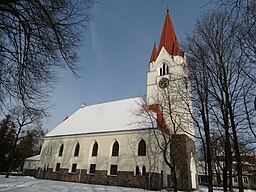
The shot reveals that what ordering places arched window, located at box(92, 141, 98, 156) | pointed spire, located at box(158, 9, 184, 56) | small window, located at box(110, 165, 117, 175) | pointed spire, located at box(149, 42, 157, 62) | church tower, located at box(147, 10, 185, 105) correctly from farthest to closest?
pointed spire, located at box(149, 42, 157, 62), pointed spire, located at box(158, 9, 184, 56), church tower, located at box(147, 10, 185, 105), arched window, located at box(92, 141, 98, 156), small window, located at box(110, 165, 117, 175)

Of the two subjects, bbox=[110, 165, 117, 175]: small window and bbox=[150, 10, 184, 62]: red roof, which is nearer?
Answer: bbox=[110, 165, 117, 175]: small window

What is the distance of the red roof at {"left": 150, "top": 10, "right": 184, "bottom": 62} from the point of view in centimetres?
2592

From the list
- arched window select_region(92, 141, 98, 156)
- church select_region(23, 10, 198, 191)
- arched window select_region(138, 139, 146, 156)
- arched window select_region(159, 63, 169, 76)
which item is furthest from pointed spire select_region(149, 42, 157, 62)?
arched window select_region(92, 141, 98, 156)

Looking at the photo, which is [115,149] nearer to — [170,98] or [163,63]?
[170,98]

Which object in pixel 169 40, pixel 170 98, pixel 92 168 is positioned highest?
pixel 169 40

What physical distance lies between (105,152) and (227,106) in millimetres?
16307

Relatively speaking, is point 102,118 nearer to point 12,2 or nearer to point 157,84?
point 157,84

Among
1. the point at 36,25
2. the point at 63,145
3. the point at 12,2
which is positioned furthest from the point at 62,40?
the point at 63,145

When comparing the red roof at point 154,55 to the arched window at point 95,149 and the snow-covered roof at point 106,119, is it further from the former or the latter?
the arched window at point 95,149

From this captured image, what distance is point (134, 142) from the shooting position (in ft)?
69.7

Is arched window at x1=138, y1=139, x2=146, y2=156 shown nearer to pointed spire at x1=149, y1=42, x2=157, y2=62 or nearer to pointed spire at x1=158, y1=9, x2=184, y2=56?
pointed spire at x1=149, y1=42, x2=157, y2=62

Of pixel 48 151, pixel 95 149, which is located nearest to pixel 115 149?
pixel 95 149

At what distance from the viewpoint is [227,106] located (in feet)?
31.2

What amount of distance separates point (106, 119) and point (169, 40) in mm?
14004
